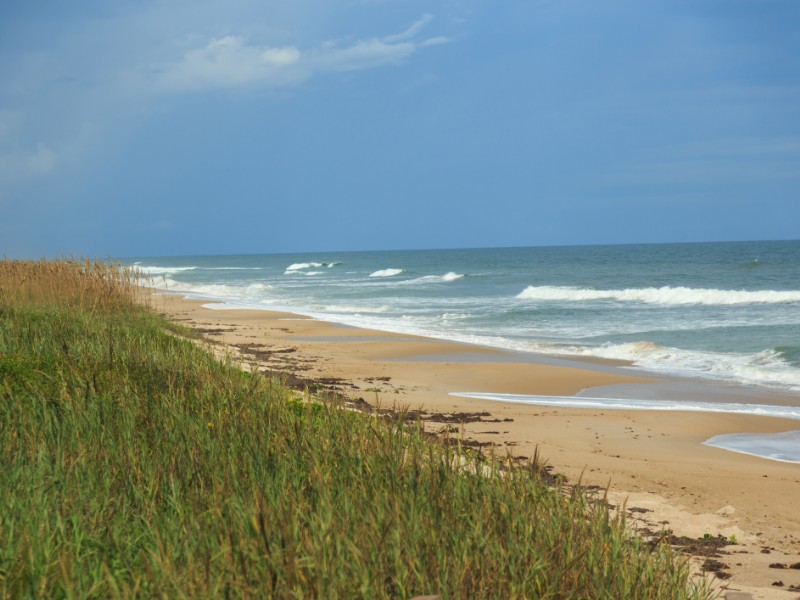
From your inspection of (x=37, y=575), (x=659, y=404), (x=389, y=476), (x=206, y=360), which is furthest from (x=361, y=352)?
(x=37, y=575)

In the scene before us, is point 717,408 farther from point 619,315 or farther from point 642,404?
point 619,315

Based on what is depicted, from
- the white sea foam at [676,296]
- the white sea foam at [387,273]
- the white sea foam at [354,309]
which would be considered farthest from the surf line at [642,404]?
the white sea foam at [387,273]

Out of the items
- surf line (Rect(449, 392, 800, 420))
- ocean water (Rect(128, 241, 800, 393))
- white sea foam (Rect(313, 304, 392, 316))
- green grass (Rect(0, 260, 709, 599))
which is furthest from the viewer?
white sea foam (Rect(313, 304, 392, 316))

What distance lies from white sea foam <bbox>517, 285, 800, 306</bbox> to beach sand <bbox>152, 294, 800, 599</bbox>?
19.3 metres

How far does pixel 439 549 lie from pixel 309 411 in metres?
2.62

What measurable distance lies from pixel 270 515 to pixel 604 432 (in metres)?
7.34

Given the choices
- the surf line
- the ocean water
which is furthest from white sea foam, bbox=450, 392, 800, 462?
the ocean water

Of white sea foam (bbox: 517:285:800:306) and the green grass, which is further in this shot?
white sea foam (bbox: 517:285:800:306)

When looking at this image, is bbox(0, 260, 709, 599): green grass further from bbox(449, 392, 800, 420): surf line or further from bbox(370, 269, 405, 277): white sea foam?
bbox(370, 269, 405, 277): white sea foam

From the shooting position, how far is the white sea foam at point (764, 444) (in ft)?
31.8

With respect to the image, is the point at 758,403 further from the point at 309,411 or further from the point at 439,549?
the point at 439,549

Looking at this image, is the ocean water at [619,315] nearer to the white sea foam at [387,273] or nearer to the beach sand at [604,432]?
the beach sand at [604,432]

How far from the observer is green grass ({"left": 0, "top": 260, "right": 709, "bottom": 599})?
346 centimetres

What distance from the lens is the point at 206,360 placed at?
945cm
